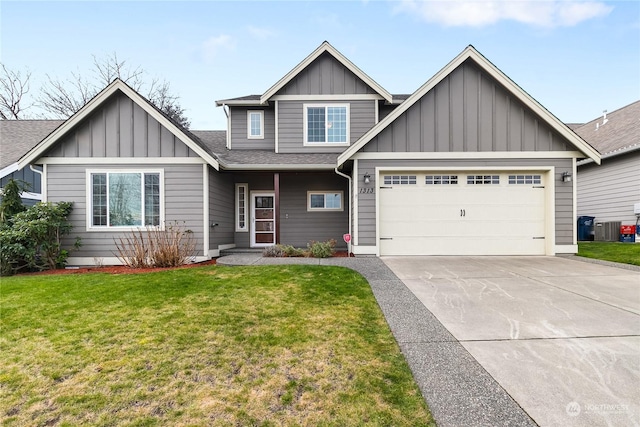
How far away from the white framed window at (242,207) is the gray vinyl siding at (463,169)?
15.6ft

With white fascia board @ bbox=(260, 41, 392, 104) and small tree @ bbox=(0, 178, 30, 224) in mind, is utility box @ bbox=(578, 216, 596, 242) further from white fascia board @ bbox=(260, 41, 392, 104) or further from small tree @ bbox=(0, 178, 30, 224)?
small tree @ bbox=(0, 178, 30, 224)

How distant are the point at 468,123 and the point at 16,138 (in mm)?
17745

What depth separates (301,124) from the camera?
11.0 m

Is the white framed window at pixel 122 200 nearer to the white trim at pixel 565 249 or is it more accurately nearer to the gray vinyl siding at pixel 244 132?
the gray vinyl siding at pixel 244 132

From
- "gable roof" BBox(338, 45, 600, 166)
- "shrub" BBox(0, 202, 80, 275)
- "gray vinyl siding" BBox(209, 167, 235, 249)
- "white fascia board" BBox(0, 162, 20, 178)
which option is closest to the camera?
"shrub" BBox(0, 202, 80, 275)

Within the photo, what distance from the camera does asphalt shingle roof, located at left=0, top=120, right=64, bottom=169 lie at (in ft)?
37.2

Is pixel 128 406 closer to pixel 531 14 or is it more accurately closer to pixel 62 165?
pixel 62 165

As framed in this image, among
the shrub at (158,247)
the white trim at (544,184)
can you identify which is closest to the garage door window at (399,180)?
the white trim at (544,184)

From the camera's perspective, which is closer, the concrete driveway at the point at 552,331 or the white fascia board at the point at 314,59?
the concrete driveway at the point at 552,331

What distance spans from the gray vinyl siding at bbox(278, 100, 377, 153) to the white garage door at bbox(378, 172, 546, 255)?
122 inches

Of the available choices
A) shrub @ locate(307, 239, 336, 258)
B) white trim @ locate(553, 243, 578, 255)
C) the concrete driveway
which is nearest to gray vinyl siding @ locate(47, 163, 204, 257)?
shrub @ locate(307, 239, 336, 258)

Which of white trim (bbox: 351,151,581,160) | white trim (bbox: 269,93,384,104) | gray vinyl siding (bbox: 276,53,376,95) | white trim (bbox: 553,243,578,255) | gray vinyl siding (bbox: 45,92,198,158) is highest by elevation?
gray vinyl siding (bbox: 276,53,376,95)

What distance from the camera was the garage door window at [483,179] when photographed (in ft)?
28.2

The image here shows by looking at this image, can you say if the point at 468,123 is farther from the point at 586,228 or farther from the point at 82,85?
the point at 82,85
